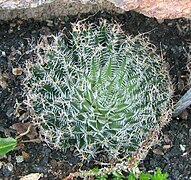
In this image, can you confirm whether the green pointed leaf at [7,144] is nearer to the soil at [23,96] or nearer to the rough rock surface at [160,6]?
the soil at [23,96]

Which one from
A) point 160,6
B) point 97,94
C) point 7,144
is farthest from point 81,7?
point 7,144

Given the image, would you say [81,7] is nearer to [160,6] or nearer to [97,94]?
[160,6]

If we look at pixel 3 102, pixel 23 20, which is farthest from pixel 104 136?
pixel 23 20

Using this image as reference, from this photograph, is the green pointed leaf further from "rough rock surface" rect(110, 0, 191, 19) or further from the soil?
"rough rock surface" rect(110, 0, 191, 19)

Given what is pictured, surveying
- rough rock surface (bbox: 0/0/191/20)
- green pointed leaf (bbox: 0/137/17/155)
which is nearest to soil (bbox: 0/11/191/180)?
rough rock surface (bbox: 0/0/191/20)

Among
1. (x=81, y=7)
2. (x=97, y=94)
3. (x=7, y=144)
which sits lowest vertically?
(x=7, y=144)

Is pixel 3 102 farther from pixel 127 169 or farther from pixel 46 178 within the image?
pixel 127 169

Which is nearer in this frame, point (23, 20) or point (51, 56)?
point (51, 56)
